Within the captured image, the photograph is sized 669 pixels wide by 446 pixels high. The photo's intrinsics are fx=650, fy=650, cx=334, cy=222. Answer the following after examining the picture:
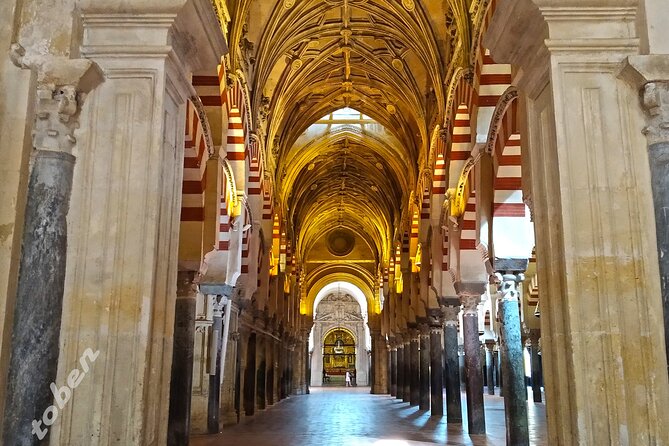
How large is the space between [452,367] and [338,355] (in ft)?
94.7

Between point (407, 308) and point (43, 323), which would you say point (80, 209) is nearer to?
point (43, 323)

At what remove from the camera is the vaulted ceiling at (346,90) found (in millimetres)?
12016

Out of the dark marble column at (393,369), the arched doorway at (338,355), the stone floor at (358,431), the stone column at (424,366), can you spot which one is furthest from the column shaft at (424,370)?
the arched doorway at (338,355)

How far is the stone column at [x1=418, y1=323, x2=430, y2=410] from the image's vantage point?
15.7 metres

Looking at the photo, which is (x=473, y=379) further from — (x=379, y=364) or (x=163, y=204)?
Result: (x=379, y=364)

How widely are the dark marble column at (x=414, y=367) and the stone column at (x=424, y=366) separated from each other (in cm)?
190

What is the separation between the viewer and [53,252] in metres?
3.47

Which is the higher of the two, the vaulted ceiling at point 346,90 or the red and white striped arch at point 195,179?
the vaulted ceiling at point 346,90

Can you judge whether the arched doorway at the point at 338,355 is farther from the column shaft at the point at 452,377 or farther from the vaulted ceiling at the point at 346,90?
the column shaft at the point at 452,377

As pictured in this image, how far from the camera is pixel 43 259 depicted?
3441 millimetres

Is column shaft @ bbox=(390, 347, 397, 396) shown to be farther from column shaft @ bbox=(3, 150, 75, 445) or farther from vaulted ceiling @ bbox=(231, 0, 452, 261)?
column shaft @ bbox=(3, 150, 75, 445)

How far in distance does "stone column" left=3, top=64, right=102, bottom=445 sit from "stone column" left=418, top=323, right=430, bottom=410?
42.0ft

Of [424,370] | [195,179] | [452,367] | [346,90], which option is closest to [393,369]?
[424,370]

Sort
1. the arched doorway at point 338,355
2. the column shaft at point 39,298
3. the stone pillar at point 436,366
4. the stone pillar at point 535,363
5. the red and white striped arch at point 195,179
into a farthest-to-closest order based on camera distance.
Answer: the arched doorway at point 338,355 → the stone pillar at point 535,363 → the stone pillar at point 436,366 → the red and white striped arch at point 195,179 → the column shaft at point 39,298
